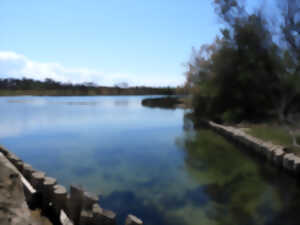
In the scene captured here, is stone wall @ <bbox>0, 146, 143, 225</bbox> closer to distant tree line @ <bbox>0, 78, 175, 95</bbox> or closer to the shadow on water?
the shadow on water

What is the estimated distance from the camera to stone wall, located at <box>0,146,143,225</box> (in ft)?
7.34

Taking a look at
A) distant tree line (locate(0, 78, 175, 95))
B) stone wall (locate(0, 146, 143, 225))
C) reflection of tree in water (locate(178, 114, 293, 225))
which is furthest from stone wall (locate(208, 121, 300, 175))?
distant tree line (locate(0, 78, 175, 95))

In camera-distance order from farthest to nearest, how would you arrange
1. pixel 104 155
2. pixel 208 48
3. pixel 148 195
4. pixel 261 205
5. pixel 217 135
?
pixel 208 48
pixel 217 135
pixel 104 155
pixel 148 195
pixel 261 205

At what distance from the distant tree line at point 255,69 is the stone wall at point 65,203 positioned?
33.8 ft

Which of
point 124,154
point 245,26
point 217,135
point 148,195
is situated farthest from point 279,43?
point 148,195

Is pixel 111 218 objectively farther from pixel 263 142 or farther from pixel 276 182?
pixel 263 142

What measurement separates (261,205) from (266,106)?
33.1 ft

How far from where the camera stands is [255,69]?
1109cm

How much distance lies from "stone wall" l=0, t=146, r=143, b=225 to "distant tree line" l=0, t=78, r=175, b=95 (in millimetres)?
47831

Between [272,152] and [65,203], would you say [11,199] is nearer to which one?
[65,203]

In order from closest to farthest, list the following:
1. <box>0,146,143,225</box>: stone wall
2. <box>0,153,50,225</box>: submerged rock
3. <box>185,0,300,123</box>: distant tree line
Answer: <box>0,153,50,225</box>: submerged rock, <box>0,146,143,225</box>: stone wall, <box>185,0,300,123</box>: distant tree line

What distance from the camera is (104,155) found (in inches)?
254

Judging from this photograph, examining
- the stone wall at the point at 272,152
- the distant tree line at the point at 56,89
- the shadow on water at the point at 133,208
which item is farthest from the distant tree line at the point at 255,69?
the distant tree line at the point at 56,89

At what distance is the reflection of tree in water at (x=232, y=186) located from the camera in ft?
10.5
